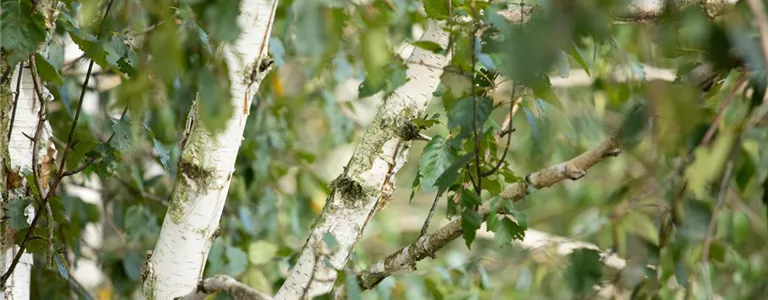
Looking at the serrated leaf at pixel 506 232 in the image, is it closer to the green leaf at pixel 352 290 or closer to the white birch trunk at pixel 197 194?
the green leaf at pixel 352 290

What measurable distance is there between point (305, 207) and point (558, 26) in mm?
1919

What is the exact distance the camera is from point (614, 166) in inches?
132

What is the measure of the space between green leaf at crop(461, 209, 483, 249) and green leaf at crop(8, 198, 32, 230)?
2.10 feet

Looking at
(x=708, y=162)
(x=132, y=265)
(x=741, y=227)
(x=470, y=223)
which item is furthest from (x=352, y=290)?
(x=132, y=265)

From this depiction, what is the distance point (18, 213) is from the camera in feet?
3.88

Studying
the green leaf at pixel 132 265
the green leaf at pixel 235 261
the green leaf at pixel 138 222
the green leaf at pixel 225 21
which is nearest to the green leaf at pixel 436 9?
the green leaf at pixel 225 21

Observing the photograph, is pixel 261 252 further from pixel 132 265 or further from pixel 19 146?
pixel 19 146

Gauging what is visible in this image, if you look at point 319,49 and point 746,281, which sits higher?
point 319,49

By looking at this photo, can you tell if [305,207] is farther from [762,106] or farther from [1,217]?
[762,106]

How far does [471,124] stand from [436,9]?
23cm

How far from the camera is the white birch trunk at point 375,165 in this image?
3.97 feet

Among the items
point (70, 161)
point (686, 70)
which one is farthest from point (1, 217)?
point (686, 70)

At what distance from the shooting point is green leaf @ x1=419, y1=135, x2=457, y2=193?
1122mm

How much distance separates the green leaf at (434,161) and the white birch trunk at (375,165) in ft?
0.33
